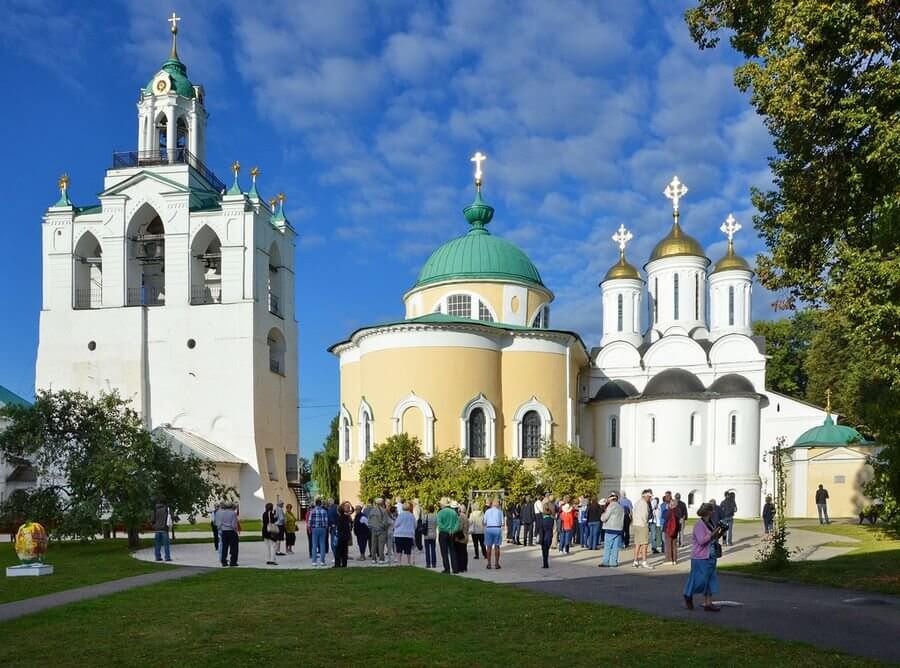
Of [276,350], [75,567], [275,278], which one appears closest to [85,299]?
[275,278]

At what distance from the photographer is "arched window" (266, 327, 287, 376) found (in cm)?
4916

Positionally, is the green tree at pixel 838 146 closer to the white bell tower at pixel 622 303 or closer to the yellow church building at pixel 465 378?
the yellow church building at pixel 465 378

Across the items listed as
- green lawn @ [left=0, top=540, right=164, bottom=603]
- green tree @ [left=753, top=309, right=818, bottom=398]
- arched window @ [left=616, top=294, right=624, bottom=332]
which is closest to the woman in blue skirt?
green lawn @ [left=0, top=540, right=164, bottom=603]

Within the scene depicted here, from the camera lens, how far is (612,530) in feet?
61.7

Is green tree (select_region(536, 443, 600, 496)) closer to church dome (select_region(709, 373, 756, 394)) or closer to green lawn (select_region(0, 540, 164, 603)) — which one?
church dome (select_region(709, 373, 756, 394))

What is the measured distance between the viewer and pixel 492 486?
1313 inches

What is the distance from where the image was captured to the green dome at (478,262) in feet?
143

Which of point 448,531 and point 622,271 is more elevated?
point 622,271

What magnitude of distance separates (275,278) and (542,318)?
15423mm

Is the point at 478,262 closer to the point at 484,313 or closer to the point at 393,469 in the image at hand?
the point at 484,313

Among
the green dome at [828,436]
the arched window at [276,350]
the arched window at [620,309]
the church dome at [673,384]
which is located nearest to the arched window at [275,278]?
the arched window at [276,350]

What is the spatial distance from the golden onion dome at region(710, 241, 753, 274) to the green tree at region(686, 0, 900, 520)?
33980 mm

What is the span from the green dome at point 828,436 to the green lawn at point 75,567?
29.3 meters

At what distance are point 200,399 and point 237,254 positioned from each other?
7.38m
